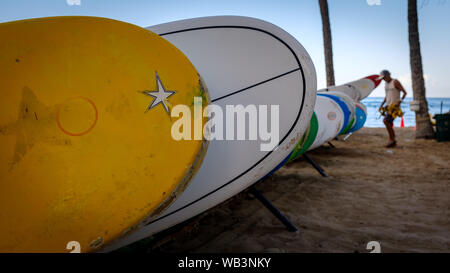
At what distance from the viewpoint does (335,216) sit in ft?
5.72

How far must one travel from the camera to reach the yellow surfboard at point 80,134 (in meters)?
0.59

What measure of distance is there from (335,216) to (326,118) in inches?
50.2

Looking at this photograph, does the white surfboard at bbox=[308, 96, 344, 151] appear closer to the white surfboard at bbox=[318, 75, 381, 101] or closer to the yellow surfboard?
the yellow surfboard

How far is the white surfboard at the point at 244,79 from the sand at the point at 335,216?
0.23 meters

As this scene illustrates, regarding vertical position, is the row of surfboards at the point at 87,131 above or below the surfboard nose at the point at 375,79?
below

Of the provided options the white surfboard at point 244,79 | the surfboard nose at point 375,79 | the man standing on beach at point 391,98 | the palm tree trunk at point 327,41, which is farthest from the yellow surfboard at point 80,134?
the surfboard nose at point 375,79

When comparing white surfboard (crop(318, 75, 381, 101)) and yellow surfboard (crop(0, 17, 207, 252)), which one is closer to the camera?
yellow surfboard (crop(0, 17, 207, 252))

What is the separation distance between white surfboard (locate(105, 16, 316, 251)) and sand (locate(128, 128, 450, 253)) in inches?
9.2

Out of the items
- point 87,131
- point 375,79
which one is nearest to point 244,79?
point 87,131

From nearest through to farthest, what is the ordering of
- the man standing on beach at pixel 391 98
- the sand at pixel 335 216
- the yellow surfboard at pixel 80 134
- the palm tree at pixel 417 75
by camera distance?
1. the yellow surfboard at pixel 80 134
2. the sand at pixel 335 216
3. the man standing on beach at pixel 391 98
4. the palm tree at pixel 417 75

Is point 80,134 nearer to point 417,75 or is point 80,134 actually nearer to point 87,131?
point 87,131

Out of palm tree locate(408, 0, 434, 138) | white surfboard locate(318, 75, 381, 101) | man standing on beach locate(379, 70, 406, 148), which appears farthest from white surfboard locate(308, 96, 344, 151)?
white surfboard locate(318, 75, 381, 101)

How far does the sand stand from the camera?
1352 millimetres

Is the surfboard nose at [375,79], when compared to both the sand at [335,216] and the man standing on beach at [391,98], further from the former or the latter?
the sand at [335,216]
